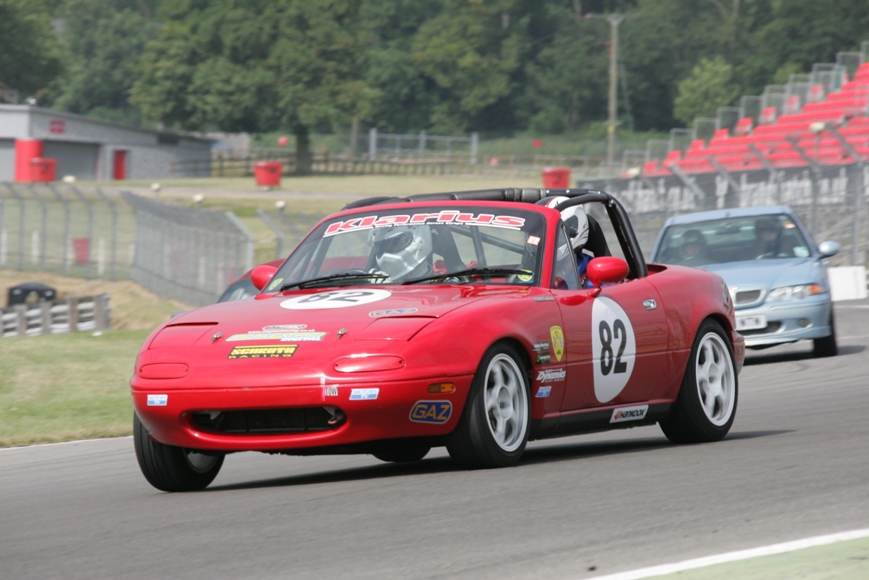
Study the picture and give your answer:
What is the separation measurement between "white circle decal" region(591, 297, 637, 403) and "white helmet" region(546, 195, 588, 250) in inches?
19.7

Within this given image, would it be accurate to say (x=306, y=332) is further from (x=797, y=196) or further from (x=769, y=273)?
(x=797, y=196)

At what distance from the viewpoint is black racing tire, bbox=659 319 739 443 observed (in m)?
8.66

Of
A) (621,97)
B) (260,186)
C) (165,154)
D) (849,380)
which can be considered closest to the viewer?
(849,380)

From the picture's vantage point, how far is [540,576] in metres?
4.76

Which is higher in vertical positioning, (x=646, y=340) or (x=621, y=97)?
(x=621, y=97)

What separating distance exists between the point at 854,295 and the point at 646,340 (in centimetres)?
1738

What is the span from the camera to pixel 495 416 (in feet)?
23.2

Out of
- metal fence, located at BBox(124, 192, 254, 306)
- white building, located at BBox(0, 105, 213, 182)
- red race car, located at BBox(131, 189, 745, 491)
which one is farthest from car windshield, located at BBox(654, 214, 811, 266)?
white building, located at BBox(0, 105, 213, 182)

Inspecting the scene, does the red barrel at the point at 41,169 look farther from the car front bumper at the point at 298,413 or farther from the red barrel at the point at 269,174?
the car front bumper at the point at 298,413

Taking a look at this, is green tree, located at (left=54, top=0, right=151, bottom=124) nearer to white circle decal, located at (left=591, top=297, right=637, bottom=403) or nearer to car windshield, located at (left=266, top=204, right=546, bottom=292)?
car windshield, located at (left=266, top=204, right=546, bottom=292)

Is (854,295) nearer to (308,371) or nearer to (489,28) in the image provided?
(308,371)

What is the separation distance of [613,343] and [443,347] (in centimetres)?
154

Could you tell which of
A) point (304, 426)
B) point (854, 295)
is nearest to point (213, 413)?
point (304, 426)

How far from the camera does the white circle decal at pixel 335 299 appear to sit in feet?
23.9
